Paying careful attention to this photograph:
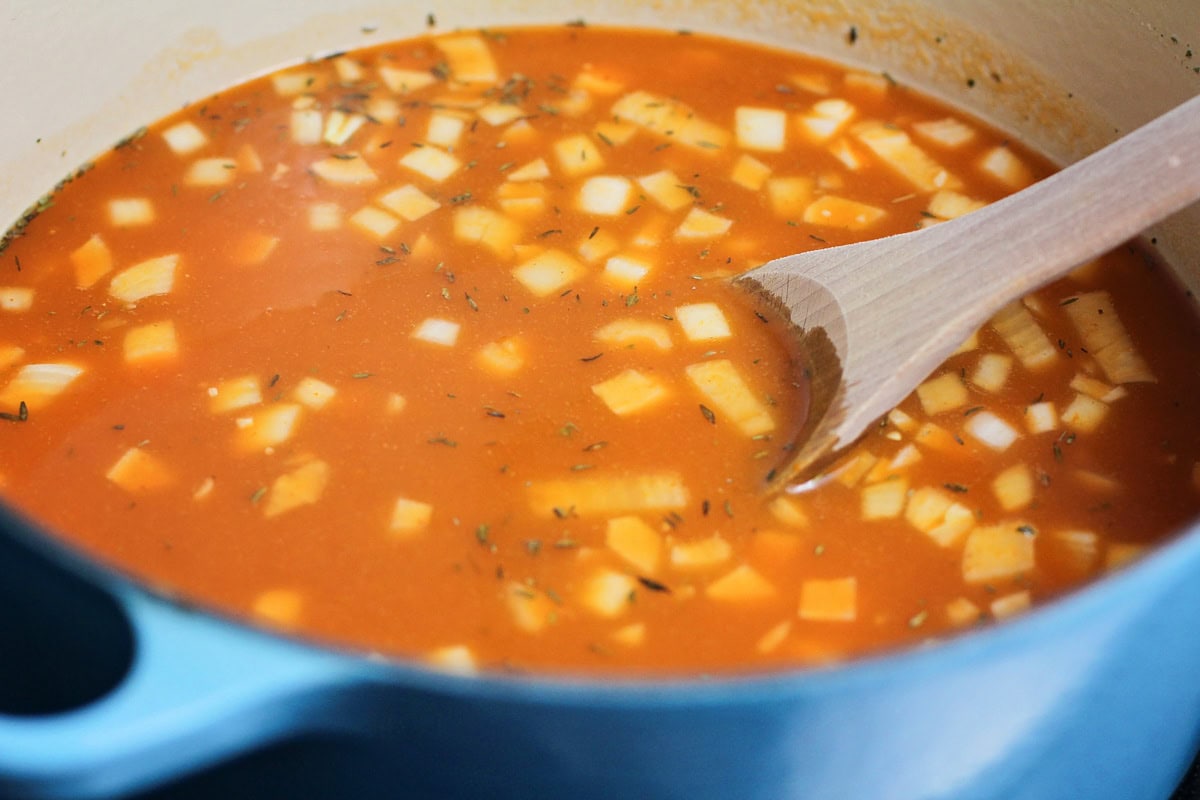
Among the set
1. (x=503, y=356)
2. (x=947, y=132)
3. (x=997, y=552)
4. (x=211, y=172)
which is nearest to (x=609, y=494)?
(x=503, y=356)

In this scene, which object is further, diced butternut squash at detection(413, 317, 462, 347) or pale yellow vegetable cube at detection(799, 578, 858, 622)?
diced butternut squash at detection(413, 317, 462, 347)

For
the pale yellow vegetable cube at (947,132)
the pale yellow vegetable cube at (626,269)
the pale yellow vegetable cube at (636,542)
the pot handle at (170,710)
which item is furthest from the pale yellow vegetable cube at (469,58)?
the pot handle at (170,710)

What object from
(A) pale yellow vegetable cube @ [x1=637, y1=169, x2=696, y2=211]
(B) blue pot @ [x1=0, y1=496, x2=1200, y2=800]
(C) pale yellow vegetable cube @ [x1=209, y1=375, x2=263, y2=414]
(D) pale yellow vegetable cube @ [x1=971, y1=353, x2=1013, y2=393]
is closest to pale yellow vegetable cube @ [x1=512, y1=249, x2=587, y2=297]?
(A) pale yellow vegetable cube @ [x1=637, y1=169, x2=696, y2=211]

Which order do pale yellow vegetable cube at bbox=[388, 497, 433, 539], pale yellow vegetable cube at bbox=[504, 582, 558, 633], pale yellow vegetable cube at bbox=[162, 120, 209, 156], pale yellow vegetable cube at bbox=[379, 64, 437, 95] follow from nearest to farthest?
pale yellow vegetable cube at bbox=[504, 582, 558, 633] → pale yellow vegetable cube at bbox=[388, 497, 433, 539] → pale yellow vegetable cube at bbox=[162, 120, 209, 156] → pale yellow vegetable cube at bbox=[379, 64, 437, 95]

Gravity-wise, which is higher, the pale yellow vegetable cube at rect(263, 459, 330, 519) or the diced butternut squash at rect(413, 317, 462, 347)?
the diced butternut squash at rect(413, 317, 462, 347)

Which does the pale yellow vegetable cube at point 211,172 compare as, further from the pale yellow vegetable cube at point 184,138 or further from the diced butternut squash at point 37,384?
the diced butternut squash at point 37,384

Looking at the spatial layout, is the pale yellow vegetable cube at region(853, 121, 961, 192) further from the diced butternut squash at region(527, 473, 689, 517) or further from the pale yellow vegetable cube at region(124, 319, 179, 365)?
the pale yellow vegetable cube at region(124, 319, 179, 365)

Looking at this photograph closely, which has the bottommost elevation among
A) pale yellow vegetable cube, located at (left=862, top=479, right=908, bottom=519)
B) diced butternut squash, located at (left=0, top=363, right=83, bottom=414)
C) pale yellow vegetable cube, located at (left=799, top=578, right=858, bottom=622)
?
pale yellow vegetable cube, located at (left=799, top=578, right=858, bottom=622)

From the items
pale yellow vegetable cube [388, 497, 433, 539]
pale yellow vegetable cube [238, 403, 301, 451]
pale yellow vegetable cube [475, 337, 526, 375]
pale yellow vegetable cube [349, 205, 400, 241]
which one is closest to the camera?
pale yellow vegetable cube [388, 497, 433, 539]
